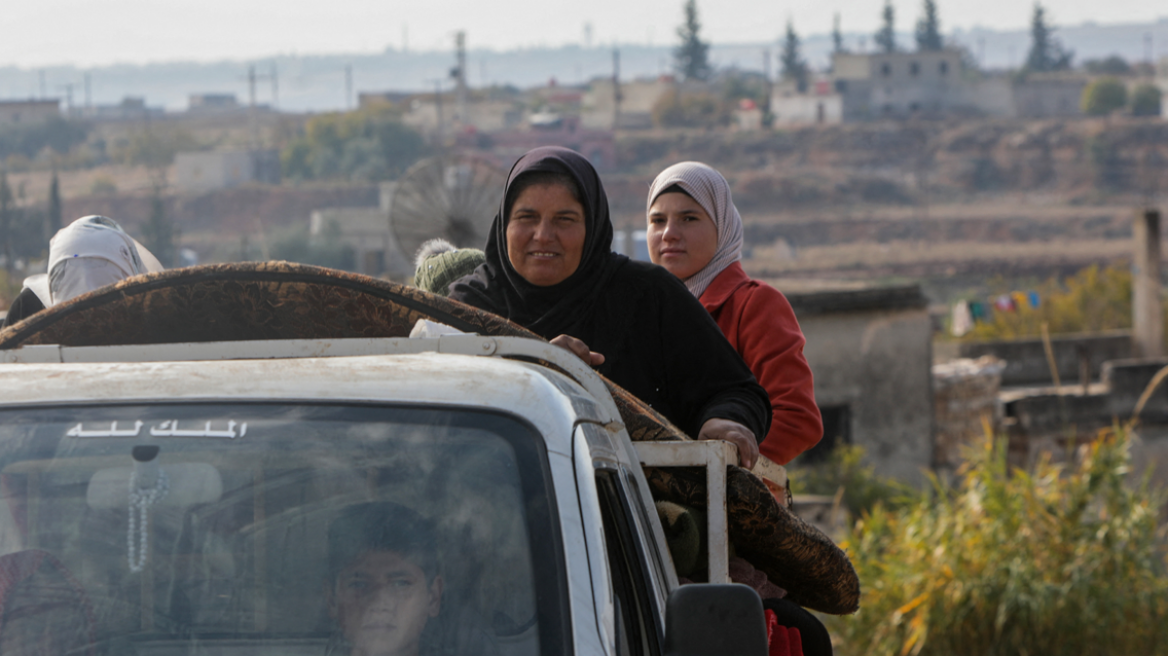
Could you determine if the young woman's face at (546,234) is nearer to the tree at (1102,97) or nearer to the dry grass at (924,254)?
the dry grass at (924,254)

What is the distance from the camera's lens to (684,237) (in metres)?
3.76

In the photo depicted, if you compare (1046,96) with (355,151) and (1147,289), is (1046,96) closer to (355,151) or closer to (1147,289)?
(355,151)

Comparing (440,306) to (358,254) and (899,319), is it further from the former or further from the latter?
Answer: (358,254)

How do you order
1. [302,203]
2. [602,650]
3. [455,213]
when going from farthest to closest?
[302,203]
[455,213]
[602,650]

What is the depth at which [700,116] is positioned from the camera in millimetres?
139375

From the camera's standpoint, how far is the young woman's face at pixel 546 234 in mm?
2969

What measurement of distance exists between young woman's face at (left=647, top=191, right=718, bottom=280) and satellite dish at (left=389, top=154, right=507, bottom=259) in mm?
16142

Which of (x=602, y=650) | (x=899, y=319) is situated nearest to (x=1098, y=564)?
(x=602, y=650)

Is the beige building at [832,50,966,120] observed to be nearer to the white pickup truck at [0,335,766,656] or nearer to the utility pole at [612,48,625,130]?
the utility pole at [612,48,625,130]

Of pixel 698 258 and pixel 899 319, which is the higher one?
pixel 698 258

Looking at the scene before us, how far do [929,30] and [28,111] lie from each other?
108 meters

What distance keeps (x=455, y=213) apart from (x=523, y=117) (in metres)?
126

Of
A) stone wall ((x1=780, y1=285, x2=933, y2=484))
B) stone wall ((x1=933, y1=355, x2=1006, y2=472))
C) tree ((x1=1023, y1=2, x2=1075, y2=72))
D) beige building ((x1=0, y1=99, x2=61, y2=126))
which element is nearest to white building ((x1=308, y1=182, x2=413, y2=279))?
stone wall ((x1=933, y1=355, x2=1006, y2=472))

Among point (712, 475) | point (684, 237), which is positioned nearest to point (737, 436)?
point (712, 475)
